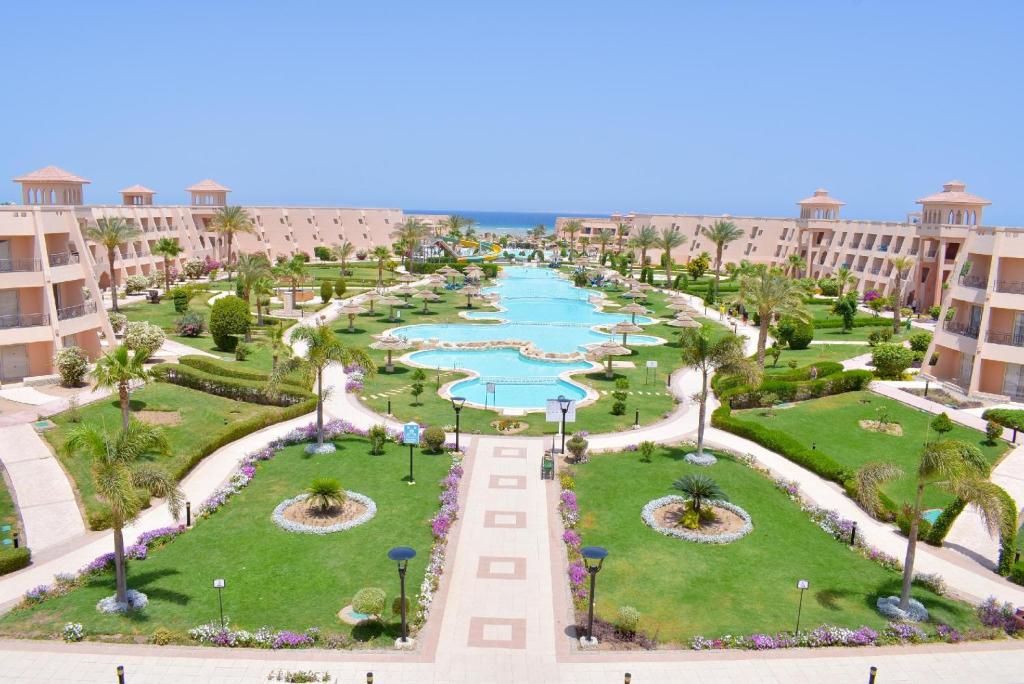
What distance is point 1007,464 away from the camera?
86.9 feet

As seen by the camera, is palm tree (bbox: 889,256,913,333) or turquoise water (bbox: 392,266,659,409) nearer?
turquoise water (bbox: 392,266,659,409)

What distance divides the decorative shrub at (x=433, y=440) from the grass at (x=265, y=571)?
2.46 meters

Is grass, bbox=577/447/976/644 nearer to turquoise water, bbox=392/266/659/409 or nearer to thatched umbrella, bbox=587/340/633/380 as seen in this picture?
turquoise water, bbox=392/266/659/409

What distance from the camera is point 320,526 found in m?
21.3

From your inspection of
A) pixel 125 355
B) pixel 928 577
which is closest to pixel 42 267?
pixel 125 355

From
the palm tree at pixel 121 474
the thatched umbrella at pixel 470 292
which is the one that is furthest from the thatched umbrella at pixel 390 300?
the palm tree at pixel 121 474

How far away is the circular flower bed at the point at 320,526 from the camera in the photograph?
2108 centimetres

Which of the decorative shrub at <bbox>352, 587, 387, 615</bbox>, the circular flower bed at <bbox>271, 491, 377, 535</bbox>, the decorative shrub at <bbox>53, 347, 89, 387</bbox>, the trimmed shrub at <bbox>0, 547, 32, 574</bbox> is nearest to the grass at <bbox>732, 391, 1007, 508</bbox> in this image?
the circular flower bed at <bbox>271, 491, 377, 535</bbox>

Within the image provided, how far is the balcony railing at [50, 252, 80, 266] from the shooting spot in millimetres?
35094

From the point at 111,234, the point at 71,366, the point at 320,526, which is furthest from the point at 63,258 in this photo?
the point at 320,526

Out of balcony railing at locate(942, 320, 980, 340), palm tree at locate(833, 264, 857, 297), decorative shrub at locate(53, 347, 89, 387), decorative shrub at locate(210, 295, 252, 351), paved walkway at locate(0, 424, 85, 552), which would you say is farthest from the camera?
palm tree at locate(833, 264, 857, 297)

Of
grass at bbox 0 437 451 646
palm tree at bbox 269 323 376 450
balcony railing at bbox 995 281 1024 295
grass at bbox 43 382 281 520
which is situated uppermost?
balcony railing at bbox 995 281 1024 295

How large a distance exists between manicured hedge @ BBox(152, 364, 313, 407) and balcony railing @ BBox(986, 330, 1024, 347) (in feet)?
104

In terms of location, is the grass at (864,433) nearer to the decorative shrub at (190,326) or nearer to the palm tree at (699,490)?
the palm tree at (699,490)
